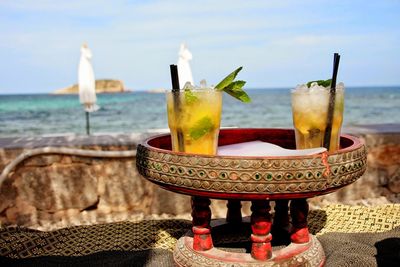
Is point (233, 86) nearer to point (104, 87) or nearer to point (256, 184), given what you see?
point (256, 184)

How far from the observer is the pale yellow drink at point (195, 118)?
5.22 ft

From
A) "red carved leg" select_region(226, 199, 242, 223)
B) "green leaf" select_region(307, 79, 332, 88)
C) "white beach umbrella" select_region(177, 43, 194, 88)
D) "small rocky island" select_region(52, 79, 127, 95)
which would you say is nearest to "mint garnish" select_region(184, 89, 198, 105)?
"green leaf" select_region(307, 79, 332, 88)

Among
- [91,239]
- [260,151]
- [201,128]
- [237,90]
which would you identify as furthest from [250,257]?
[91,239]

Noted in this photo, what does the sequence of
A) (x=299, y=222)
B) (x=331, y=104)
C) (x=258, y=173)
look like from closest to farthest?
(x=258, y=173) → (x=331, y=104) → (x=299, y=222)

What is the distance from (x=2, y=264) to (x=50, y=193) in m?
0.90

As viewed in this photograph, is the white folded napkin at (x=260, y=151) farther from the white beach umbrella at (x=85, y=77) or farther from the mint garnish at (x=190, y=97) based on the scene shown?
the white beach umbrella at (x=85, y=77)

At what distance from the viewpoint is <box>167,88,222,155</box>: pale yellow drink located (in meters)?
1.59

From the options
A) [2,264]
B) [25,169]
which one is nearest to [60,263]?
[2,264]

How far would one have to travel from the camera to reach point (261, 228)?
62.1 inches

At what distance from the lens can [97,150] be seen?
2.95 meters

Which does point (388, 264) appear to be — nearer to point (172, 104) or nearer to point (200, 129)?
point (200, 129)

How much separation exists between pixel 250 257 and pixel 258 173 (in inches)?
16.2

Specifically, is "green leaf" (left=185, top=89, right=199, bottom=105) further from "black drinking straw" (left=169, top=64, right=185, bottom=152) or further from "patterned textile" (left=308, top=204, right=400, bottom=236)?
"patterned textile" (left=308, top=204, right=400, bottom=236)

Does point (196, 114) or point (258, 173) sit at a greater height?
point (196, 114)
